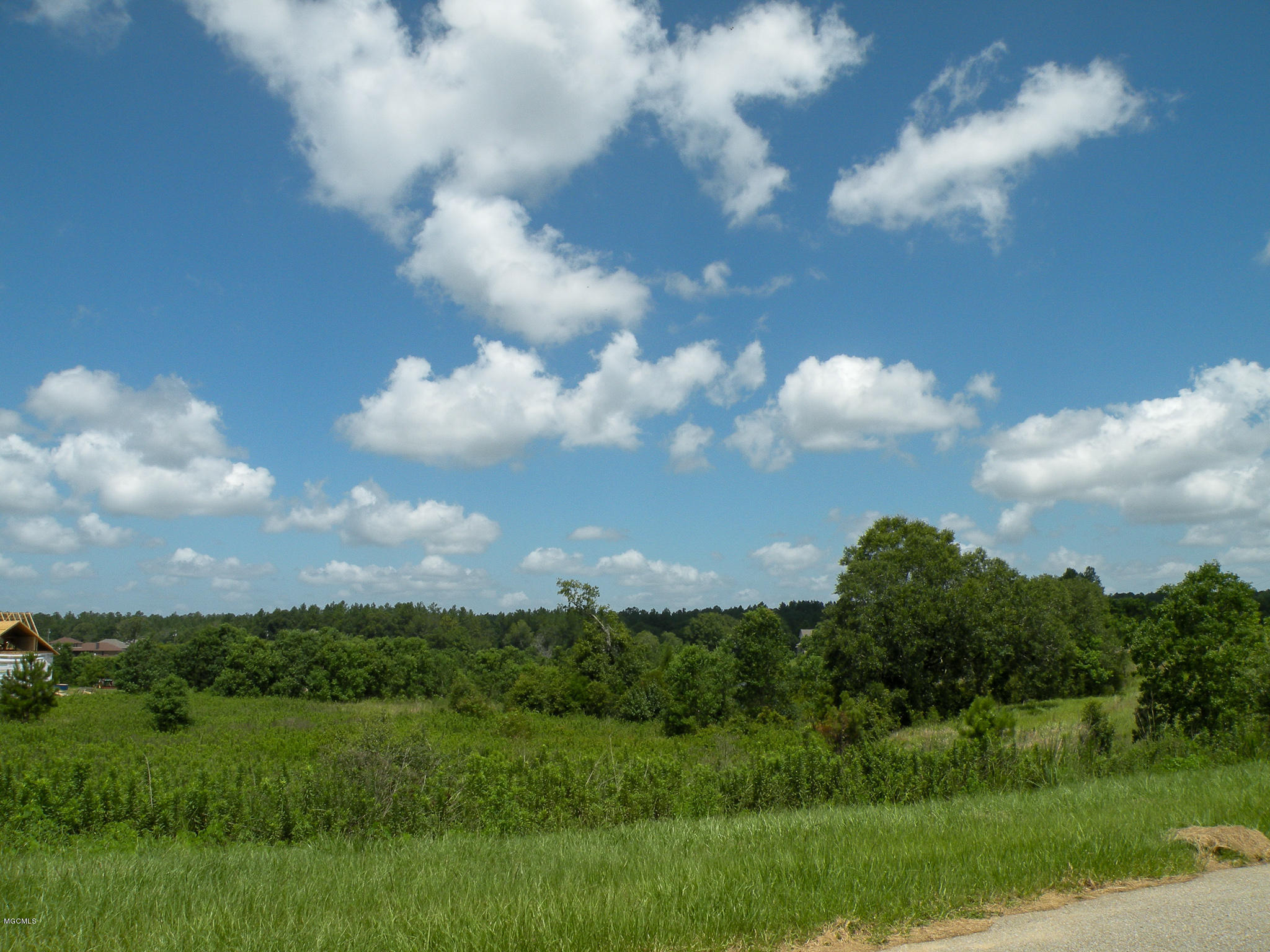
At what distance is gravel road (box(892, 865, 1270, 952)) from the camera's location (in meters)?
4.00

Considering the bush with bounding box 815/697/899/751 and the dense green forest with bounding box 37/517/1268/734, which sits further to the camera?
the dense green forest with bounding box 37/517/1268/734

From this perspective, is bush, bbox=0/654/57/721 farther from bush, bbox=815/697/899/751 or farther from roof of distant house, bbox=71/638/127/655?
roof of distant house, bbox=71/638/127/655

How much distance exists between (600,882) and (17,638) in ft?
219

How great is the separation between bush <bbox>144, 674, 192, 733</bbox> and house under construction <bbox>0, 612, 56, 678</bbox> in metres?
14.4

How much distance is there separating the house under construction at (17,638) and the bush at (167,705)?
14401 mm

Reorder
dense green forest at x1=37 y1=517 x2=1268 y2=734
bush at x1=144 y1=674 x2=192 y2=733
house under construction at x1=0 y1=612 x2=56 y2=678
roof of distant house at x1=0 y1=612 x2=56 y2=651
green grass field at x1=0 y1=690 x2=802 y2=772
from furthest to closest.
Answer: roof of distant house at x1=0 y1=612 x2=56 y2=651 < house under construction at x1=0 y1=612 x2=56 y2=678 < bush at x1=144 y1=674 x2=192 y2=733 < dense green forest at x1=37 y1=517 x2=1268 y2=734 < green grass field at x1=0 y1=690 x2=802 y2=772

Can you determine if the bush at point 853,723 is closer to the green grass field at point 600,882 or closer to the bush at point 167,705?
the green grass field at point 600,882

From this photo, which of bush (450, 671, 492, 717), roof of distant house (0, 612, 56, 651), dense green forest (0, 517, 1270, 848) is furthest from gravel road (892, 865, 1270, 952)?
roof of distant house (0, 612, 56, 651)

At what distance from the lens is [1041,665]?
129ft

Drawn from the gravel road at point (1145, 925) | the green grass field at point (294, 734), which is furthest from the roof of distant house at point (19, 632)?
the gravel road at point (1145, 925)

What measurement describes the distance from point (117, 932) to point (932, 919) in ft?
15.3

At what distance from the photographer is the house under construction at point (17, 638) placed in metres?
50.0

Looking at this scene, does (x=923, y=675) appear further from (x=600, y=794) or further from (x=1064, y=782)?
(x=600, y=794)

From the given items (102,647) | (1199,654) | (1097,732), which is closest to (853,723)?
(1097,732)
